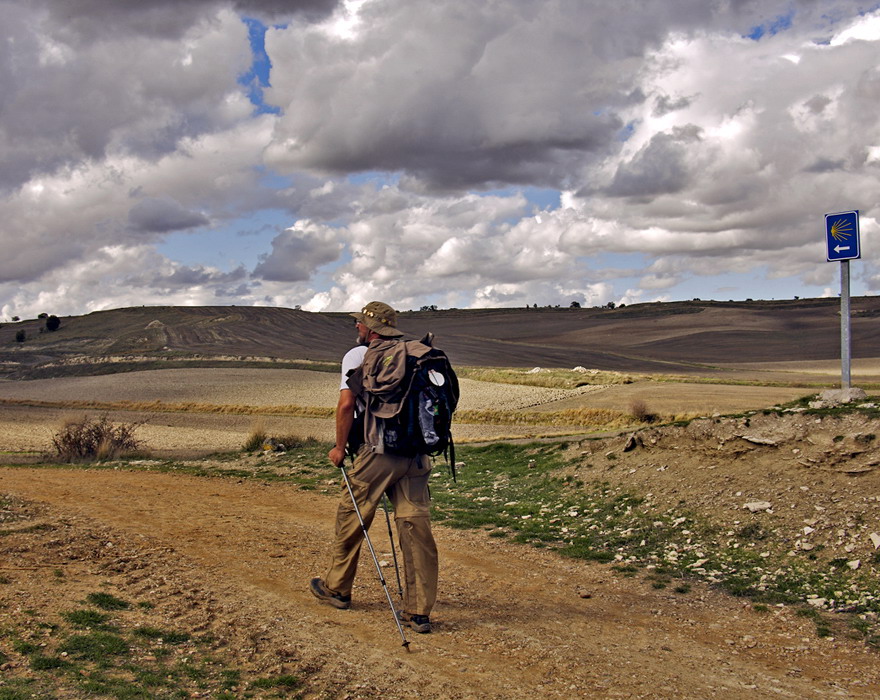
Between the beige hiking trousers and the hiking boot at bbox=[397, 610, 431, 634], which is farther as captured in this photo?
the beige hiking trousers

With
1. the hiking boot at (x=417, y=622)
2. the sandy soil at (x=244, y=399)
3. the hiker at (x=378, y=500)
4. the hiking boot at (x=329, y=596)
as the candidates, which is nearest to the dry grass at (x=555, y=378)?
the sandy soil at (x=244, y=399)

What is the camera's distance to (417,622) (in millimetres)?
6008

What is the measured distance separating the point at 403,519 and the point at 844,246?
25.3ft

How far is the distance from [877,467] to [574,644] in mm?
4836

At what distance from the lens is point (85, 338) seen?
9494 centimetres

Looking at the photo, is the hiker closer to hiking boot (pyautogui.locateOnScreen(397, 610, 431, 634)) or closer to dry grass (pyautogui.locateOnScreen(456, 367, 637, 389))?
hiking boot (pyautogui.locateOnScreen(397, 610, 431, 634))

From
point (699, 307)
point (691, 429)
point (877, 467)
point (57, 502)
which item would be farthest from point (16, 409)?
point (699, 307)

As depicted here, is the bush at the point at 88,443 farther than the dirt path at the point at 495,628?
Yes

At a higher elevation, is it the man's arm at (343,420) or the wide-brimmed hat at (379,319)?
the wide-brimmed hat at (379,319)

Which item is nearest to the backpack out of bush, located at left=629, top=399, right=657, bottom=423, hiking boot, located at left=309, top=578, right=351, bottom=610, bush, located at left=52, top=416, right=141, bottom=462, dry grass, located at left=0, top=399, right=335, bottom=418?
hiking boot, located at left=309, top=578, right=351, bottom=610

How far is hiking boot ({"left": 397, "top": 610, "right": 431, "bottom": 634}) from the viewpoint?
5.96 meters

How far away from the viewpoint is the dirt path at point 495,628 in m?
5.05

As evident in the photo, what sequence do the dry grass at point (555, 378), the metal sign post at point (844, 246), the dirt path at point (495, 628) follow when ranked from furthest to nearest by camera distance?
the dry grass at point (555, 378), the metal sign post at point (844, 246), the dirt path at point (495, 628)

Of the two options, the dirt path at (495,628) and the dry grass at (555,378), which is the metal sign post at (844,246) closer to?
the dirt path at (495,628)
